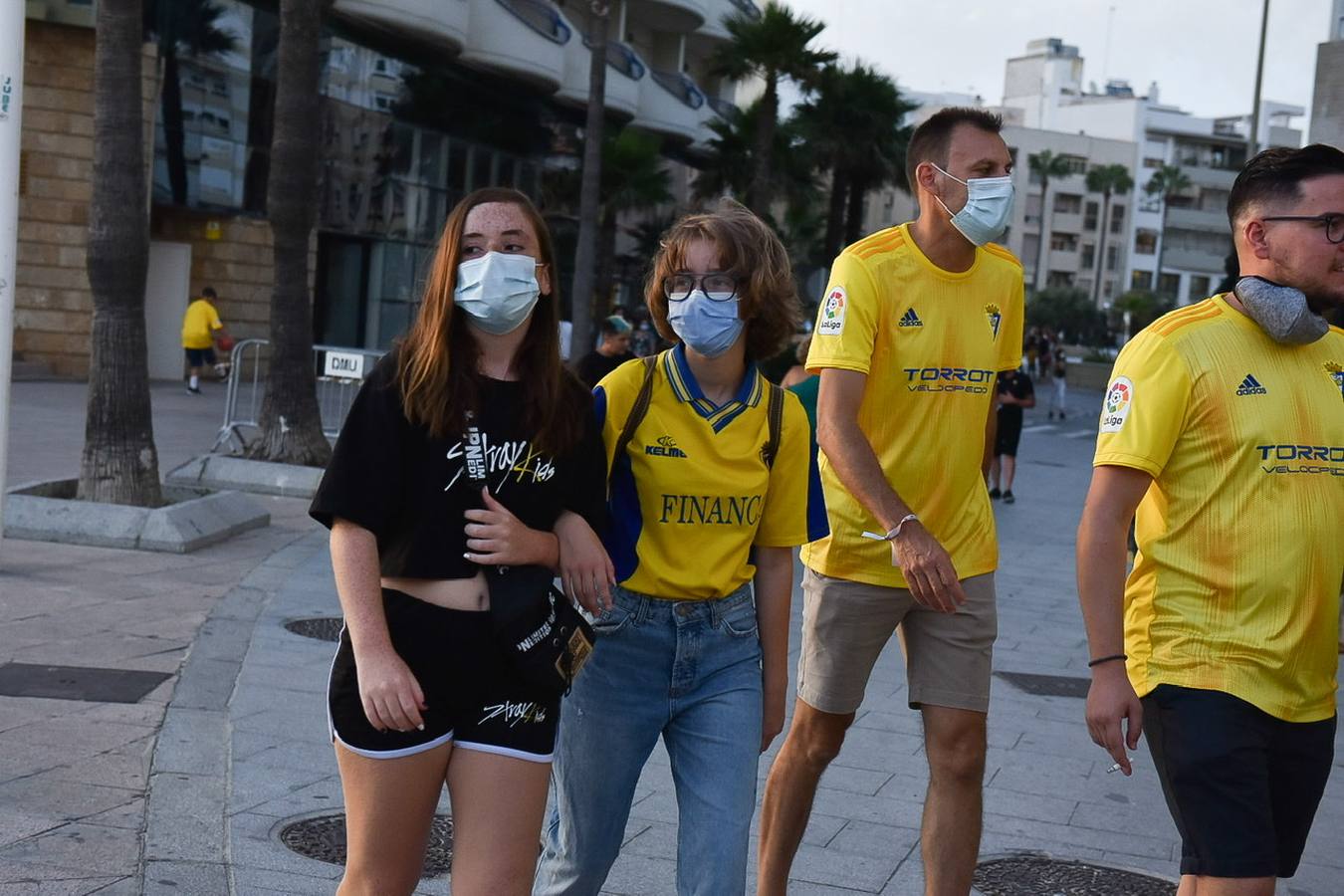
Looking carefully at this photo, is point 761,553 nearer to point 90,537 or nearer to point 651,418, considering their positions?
point 651,418

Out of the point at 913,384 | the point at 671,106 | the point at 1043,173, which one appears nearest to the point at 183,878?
the point at 913,384

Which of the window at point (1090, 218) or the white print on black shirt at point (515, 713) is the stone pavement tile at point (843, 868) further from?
the window at point (1090, 218)

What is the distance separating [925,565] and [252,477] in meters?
11.1

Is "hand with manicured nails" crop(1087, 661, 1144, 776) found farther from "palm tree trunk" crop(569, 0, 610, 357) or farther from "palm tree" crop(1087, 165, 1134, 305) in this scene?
"palm tree" crop(1087, 165, 1134, 305)

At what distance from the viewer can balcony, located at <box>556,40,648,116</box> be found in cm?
3983

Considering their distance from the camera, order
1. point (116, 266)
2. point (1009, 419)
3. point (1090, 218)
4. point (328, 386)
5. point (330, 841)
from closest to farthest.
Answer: point (330, 841)
point (116, 266)
point (328, 386)
point (1009, 419)
point (1090, 218)

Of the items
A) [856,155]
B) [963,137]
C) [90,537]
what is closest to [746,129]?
[856,155]

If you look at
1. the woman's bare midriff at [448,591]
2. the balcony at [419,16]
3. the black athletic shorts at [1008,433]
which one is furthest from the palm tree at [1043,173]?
the woman's bare midriff at [448,591]

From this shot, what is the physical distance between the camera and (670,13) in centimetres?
4634

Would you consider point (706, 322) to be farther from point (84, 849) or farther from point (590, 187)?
point (590, 187)

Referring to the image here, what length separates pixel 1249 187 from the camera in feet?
11.1

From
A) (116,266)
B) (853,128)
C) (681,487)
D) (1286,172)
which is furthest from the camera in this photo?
(853,128)

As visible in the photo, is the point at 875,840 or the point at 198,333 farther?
the point at 198,333

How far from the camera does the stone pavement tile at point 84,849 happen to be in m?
4.49
